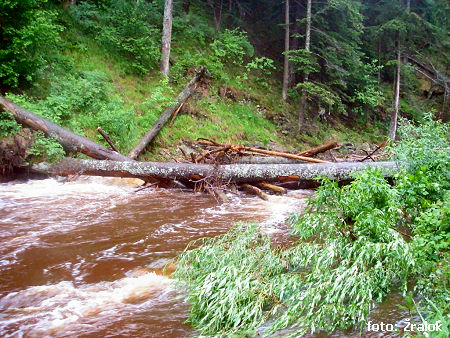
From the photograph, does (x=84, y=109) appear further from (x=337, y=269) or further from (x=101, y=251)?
(x=337, y=269)

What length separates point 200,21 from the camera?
20.3m

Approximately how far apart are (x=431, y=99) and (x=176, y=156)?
2323 centimetres

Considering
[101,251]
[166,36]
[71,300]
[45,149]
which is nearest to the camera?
[71,300]

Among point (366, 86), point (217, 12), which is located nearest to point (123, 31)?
point (217, 12)

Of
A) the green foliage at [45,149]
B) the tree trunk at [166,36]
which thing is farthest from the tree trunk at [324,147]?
the tree trunk at [166,36]

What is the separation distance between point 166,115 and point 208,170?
527 centimetres

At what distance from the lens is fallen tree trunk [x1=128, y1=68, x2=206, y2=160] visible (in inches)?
451

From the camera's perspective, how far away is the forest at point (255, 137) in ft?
10.2

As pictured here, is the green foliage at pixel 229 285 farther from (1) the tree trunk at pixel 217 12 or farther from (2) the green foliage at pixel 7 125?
(1) the tree trunk at pixel 217 12

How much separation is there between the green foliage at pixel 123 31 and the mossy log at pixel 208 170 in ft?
24.7

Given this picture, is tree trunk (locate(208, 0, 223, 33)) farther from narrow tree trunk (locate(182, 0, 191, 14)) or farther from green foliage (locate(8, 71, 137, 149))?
green foliage (locate(8, 71, 137, 149))

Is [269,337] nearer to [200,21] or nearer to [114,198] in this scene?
[114,198]

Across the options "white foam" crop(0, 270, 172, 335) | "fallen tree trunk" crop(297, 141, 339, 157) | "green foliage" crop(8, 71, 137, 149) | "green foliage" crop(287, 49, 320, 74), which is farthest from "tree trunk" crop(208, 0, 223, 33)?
"white foam" crop(0, 270, 172, 335)

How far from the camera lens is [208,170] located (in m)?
9.25
